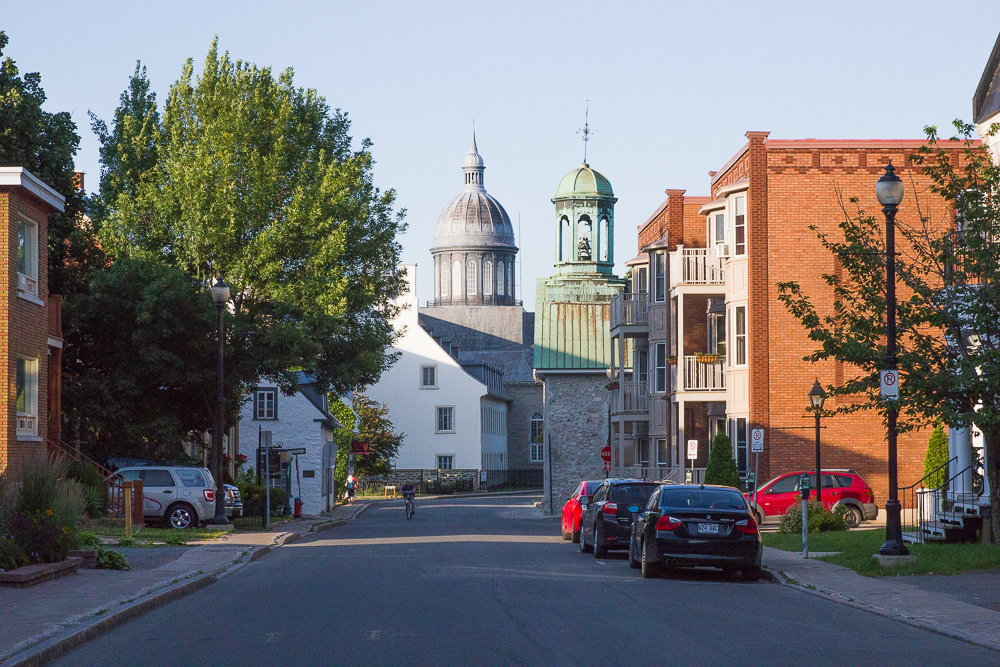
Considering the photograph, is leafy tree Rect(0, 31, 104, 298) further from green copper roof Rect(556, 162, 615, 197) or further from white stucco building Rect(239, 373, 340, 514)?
green copper roof Rect(556, 162, 615, 197)

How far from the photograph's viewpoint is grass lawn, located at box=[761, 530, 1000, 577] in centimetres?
1714

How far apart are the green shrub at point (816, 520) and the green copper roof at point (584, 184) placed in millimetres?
33837

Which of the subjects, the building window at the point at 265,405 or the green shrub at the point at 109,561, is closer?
the green shrub at the point at 109,561

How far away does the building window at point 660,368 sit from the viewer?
147 feet

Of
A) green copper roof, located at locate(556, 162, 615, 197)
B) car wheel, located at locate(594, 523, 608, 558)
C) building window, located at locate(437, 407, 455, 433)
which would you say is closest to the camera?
car wheel, located at locate(594, 523, 608, 558)

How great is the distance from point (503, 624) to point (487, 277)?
118m

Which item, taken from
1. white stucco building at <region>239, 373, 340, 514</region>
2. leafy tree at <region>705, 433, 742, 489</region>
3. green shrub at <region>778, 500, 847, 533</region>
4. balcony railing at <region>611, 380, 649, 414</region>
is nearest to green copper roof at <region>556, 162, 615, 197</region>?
balcony railing at <region>611, 380, 649, 414</region>

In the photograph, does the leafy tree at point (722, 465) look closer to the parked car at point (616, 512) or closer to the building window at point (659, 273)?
the building window at point (659, 273)

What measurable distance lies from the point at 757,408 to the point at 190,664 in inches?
1131

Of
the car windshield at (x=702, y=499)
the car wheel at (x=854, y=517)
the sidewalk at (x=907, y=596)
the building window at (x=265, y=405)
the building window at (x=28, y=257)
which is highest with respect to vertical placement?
the building window at (x=28, y=257)

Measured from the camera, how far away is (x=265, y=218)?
35.1 metres

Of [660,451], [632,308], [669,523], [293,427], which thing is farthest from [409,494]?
[669,523]

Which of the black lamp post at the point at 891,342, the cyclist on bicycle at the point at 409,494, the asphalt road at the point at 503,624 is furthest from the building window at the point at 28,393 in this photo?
the cyclist on bicycle at the point at 409,494

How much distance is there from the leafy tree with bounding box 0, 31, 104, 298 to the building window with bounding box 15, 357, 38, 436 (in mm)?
7061
